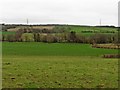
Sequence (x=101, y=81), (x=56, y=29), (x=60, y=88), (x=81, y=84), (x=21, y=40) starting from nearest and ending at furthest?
(x=60, y=88) < (x=81, y=84) < (x=101, y=81) < (x=21, y=40) < (x=56, y=29)

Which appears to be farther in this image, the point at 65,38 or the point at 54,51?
the point at 65,38

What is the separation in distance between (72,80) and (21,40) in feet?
272

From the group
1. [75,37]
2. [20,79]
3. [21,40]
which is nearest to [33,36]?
[21,40]

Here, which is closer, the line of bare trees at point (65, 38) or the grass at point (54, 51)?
the grass at point (54, 51)

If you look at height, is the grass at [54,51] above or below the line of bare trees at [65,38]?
below

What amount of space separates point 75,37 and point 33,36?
15745 millimetres

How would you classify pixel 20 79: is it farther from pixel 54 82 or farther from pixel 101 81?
pixel 101 81

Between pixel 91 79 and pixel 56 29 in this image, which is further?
pixel 56 29

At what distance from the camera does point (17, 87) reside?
16.1m

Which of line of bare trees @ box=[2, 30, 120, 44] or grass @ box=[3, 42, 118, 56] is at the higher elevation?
line of bare trees @ box=[2, 30, 120, 44]

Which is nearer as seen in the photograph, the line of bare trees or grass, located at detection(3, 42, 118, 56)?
grass, located at detection(3, 42, 118, 56)

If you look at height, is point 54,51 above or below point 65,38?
below

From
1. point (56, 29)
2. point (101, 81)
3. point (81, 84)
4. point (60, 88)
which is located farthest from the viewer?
point (56, 29)

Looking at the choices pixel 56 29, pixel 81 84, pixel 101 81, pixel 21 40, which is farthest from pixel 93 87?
pixel 56 29
